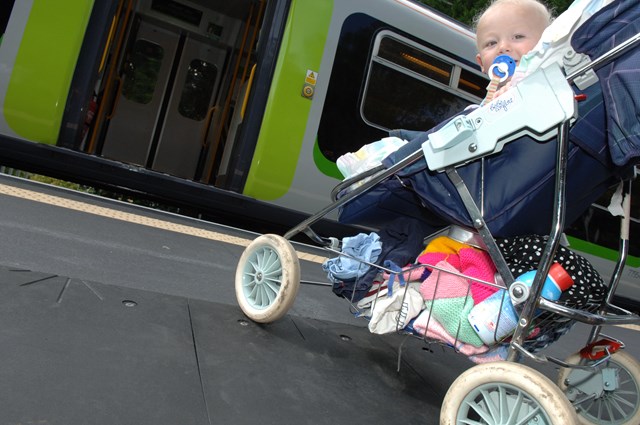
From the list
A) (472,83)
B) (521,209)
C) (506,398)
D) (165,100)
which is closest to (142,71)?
(165,100)

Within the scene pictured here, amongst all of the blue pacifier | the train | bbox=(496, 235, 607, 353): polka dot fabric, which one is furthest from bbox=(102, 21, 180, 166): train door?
bbox=(496, 235, 607, 353): polka dot fabric

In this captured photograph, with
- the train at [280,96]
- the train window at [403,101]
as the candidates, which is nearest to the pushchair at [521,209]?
the train at [280,96]

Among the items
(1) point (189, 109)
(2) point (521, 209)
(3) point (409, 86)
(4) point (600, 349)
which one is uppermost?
(3) point (409, 86)

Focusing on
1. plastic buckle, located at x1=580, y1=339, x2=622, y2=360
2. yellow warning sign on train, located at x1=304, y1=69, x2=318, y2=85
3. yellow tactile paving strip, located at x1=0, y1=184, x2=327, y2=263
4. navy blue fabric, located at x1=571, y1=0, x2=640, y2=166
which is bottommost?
yellow tactile paving strip, located at x1=0, y1=184, x2=327, y2=263

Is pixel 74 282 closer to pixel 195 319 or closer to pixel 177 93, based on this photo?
pixel 195 319

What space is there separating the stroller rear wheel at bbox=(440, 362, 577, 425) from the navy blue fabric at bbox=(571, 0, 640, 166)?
61 cm

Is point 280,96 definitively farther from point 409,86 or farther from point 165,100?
point 165,100

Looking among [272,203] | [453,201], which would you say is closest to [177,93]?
[272,203]

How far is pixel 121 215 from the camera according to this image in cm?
347

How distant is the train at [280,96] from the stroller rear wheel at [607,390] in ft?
10.4

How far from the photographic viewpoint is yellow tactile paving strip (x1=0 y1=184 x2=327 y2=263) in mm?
3281

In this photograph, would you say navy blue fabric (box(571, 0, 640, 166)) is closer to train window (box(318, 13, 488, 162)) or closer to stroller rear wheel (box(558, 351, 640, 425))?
stroller rear wheel (box(558, 351, 640, 425))

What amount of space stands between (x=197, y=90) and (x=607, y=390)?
→ 6924 millimetres

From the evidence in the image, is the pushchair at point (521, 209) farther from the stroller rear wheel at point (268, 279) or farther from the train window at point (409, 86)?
the train window at point (409, 86)
